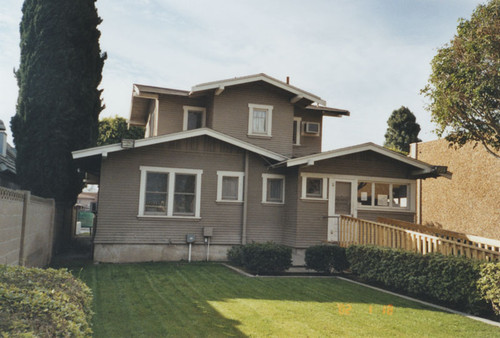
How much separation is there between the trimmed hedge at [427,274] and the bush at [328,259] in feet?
2.86

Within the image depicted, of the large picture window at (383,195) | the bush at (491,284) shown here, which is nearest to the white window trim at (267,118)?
the large picture window at (383,195)

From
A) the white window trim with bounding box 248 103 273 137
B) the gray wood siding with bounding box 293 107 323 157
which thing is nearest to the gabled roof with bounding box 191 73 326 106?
the white window trim with bounding box 248 103 273 137

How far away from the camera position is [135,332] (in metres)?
7.00

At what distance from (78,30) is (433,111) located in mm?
13649

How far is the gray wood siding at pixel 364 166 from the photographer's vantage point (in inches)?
670

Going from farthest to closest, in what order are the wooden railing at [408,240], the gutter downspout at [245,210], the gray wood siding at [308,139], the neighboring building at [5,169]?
the gray wood siding at [308,139]
the neighboring building at [5,169]
the gutter downspout at [245,210]
the wooden railing at [408,240]

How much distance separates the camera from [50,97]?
17.5 m

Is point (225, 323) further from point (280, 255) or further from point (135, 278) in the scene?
point (280, 255)

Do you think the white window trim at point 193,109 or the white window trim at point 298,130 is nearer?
the white window trim at point 193,109

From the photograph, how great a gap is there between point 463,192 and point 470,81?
9352mm

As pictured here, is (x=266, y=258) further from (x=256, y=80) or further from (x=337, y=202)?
(x=256, y=80)

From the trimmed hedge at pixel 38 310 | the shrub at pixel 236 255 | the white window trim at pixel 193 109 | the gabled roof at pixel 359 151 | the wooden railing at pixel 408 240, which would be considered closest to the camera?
the trimmed hedge at pixel 38 310

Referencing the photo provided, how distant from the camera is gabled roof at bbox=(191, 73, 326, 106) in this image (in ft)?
59.3

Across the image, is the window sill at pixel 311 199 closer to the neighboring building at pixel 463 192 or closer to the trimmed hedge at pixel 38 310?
the neighboring building at pixel 463 192
